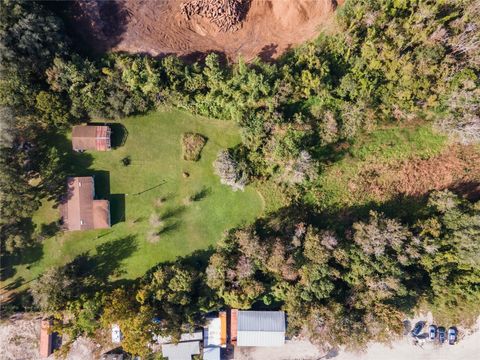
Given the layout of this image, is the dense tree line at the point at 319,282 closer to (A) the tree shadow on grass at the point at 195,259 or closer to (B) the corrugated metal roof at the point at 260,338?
(A) the tree shadow on grass at the point at 195,259

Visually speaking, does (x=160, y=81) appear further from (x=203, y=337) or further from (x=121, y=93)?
(x=203, y=337)

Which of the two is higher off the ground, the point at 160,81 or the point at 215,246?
the point at 160,81

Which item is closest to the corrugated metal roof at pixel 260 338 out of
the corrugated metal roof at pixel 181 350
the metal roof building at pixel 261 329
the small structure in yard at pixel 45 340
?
the metal roof building at pixel 261 329

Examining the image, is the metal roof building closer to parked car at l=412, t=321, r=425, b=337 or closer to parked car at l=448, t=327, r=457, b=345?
parked car at l=412, t=321, r=425, b=337

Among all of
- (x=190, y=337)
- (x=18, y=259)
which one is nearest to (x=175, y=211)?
(x=190, y=337)

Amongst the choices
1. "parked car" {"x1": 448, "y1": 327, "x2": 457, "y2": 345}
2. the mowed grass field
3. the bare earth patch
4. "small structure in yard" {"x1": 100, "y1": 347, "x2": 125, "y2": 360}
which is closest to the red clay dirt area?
the mowed grass field

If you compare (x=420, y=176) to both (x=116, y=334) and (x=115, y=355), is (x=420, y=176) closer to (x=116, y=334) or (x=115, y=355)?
(x=116, y=334)

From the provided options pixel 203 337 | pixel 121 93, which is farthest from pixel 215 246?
pixel 121 93
